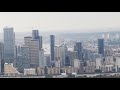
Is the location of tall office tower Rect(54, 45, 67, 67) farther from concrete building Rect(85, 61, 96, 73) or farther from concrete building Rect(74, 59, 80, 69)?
concrete building Rect(85, 61, 96, 73)

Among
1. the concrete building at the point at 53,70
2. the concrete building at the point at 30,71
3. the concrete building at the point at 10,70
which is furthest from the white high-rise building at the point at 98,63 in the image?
the concrete building at the point at 10,70

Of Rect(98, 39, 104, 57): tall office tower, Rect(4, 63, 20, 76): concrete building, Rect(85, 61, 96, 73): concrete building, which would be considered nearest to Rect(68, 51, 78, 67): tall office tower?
Rect(85, 61, 96, 73): concrete building

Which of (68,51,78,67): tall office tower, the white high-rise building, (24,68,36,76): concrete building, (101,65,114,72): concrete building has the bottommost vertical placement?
(24,68,36,76): concrete building

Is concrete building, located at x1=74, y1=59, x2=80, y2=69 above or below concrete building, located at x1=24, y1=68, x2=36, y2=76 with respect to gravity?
above

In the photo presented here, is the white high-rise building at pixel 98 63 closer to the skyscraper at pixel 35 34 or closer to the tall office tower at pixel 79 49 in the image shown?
the tall office tower at pixel 79 49

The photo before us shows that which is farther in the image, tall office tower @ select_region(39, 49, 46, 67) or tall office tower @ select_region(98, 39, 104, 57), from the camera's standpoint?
tall office tower @ select_region(98, 39, 104, 57)

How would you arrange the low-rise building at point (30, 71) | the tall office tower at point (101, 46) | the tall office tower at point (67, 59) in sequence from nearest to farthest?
the low-rise building at point (30, 71)
the tall office tower at point (67, 59)
the tall office tower at point (101, 46)

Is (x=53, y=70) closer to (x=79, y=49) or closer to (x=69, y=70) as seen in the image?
(x=69, y=70)
